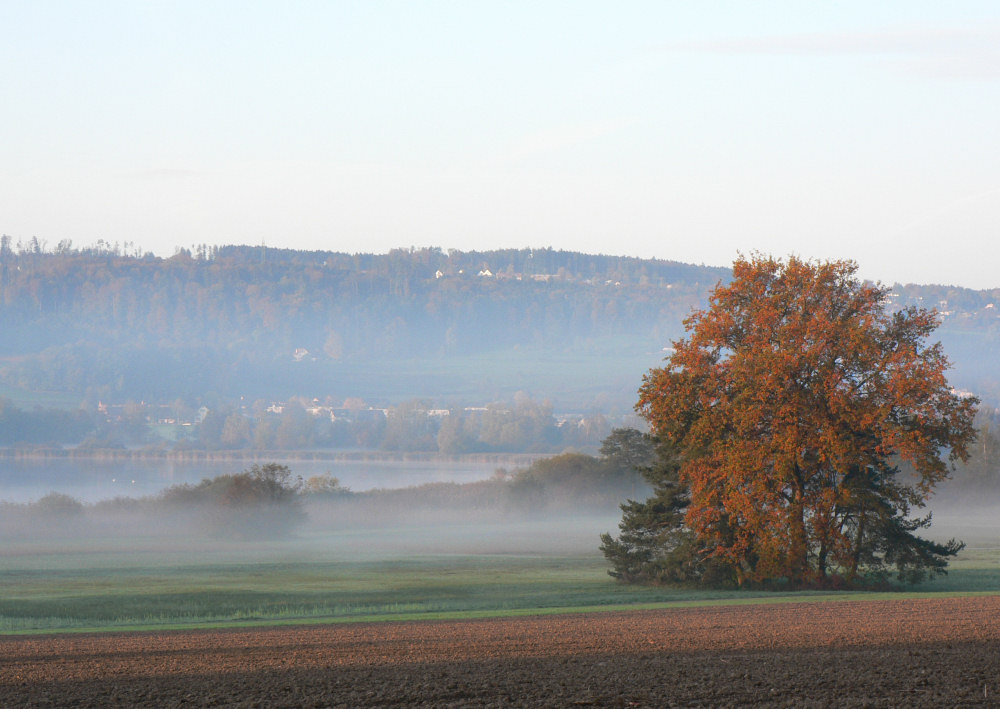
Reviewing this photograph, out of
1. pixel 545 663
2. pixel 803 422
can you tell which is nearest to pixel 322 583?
pixel 803 422

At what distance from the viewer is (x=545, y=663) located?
19688mm

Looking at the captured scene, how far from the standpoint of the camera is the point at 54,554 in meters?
69.6

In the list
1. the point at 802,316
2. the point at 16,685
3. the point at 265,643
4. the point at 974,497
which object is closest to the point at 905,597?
the point at 802,316

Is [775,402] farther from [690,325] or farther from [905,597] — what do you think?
[905,597]

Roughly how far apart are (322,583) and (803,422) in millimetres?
19435

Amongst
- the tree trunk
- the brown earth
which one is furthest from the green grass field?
the brown earth

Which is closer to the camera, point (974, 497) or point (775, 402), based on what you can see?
point (775, 402)

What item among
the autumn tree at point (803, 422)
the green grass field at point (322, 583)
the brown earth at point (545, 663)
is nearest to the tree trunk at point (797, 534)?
the autumn tree at point (803, 422)

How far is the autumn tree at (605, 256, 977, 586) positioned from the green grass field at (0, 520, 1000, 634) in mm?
1940

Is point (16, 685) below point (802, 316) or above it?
below

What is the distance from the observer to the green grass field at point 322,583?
109 ft

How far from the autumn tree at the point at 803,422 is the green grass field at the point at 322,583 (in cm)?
194

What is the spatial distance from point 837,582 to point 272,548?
137 ft

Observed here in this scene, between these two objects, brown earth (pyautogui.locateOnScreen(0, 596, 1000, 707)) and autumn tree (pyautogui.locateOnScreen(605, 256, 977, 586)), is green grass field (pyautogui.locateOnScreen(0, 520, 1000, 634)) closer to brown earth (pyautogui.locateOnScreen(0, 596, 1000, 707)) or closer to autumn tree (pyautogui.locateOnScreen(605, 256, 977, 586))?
autumn tree (pyautogui.locateOnScreen(605, 256, 977, 586))
